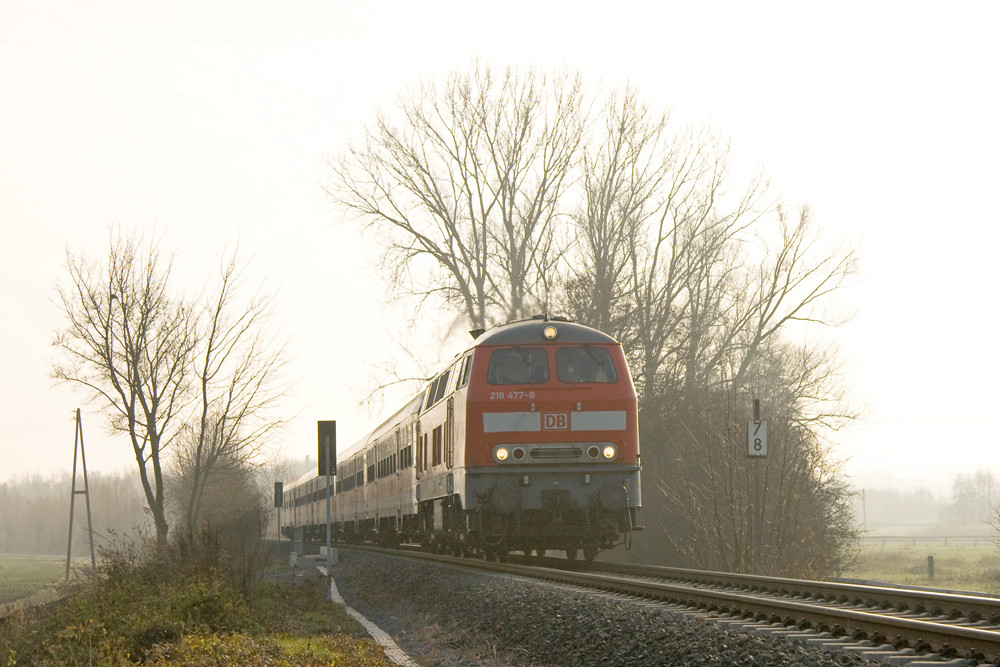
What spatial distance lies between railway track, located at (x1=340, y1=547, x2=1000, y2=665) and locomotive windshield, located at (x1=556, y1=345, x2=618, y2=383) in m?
3.35

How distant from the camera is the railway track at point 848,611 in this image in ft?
23.2

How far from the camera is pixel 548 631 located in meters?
9.66

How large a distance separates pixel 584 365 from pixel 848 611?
26.1ft

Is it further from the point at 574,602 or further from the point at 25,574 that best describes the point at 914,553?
the point at 574,602

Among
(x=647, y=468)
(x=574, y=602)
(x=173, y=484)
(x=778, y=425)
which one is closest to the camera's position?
(x=574, y=602)

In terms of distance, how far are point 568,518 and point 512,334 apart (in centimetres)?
272

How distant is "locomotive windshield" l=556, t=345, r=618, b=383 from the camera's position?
52.6 ft

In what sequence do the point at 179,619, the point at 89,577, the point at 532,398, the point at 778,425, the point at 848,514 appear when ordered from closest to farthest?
the point at 179,619 → the point at 532,398 → the point at 89,577 → the point at 778,425 → the point at 848,514

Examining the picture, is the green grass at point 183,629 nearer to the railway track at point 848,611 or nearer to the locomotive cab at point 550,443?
the locomotive cab at point 550,443

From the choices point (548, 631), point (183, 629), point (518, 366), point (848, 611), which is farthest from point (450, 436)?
point (848, 611)

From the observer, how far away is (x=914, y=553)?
65438 millimetres

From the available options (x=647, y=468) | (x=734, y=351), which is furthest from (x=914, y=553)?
(x=647, y=468)

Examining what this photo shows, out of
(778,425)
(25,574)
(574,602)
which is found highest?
(778,425)

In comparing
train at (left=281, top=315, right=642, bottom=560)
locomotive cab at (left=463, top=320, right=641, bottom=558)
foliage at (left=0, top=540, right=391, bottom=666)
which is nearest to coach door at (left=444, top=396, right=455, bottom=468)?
train at (left=281, top=315, right=642, bottom=560)
